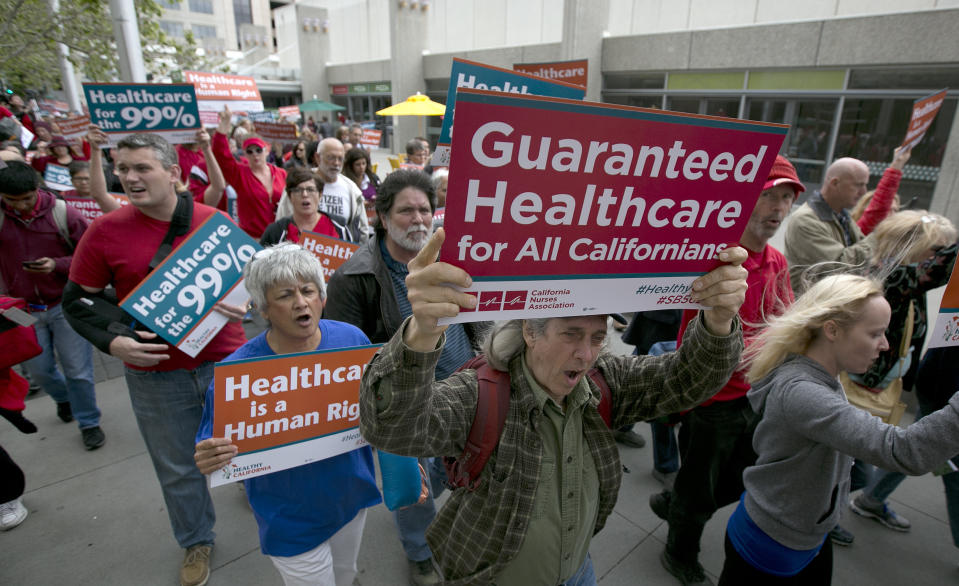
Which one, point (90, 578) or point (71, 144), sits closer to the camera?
point (90, 578)

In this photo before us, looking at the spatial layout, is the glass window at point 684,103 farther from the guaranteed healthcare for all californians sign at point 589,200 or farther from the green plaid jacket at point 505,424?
the guaranteed healthcare for all californians sign at point 589,200

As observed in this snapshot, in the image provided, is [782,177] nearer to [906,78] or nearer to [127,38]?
[127,38]

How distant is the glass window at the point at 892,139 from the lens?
9891 mm

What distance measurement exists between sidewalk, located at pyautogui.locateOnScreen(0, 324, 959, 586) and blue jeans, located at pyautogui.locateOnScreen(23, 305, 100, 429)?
33cm

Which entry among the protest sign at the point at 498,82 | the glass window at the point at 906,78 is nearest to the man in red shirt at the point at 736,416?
the protest sign at the point at 498,82

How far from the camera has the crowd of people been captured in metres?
1.56

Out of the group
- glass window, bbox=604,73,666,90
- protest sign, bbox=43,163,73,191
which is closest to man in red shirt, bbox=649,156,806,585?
protest sign, bbox=43,163,73,191

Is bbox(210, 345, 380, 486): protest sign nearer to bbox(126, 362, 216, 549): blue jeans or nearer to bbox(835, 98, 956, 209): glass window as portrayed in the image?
bbox(126, 362, 216, 549): blue jeans

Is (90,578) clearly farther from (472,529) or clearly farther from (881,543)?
(881,543)

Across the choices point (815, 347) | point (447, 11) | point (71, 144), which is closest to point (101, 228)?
point (815, 347)

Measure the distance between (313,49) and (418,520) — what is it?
33.5 metres

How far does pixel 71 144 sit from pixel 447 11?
17.8 metres

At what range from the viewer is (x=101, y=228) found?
2467 millimetres

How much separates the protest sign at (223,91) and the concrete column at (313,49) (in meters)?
24.2
